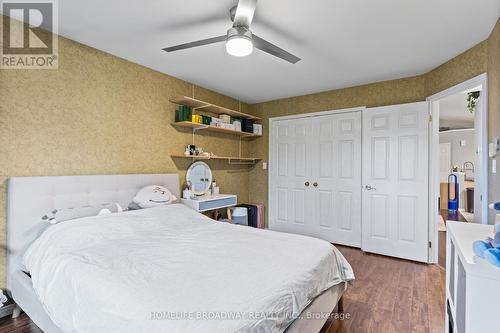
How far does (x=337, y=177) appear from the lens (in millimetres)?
3865

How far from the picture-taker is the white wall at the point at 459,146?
22.3ft

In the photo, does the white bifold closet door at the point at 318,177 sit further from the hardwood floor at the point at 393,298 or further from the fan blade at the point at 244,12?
the fan blade at the point at 244,12

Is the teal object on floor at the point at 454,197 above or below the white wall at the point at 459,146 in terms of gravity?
below

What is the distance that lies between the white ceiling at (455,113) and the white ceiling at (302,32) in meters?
1.41

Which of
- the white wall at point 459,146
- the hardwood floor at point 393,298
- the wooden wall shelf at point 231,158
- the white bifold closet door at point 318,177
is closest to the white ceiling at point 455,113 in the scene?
the white wall at point 459,146

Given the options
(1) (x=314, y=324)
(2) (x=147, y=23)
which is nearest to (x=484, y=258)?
(1) (x=314, y=324)

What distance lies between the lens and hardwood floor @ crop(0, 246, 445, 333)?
1921 millimetres

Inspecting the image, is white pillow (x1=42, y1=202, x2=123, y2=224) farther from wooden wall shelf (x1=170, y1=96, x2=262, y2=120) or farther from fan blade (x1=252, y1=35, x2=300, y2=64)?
fan blade (x1=252, y1=35, x2=300, y2=64)

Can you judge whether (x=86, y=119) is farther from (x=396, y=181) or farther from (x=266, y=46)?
(x=396, y=181)

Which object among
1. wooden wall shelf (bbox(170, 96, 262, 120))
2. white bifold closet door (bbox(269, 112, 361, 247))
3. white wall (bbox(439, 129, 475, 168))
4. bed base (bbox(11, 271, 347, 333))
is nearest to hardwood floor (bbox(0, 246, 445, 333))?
bed base (bbox(11, 271, 347, 333))

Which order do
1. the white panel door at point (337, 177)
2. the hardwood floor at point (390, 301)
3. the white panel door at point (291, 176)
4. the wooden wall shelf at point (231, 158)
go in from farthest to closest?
1. the white panel door at point (291, 176)
2. the white panel door at point (337, 177)
3. the wooden wall shelf at point (231, 158)
4. the hardwood floor at point (390, 301)

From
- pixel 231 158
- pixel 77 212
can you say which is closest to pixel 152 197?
pixel 77 212

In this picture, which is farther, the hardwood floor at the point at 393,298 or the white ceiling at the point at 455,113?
the white ceiling at the point at 455,113

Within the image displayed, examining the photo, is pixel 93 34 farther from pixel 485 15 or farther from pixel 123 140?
pixel 485 15
